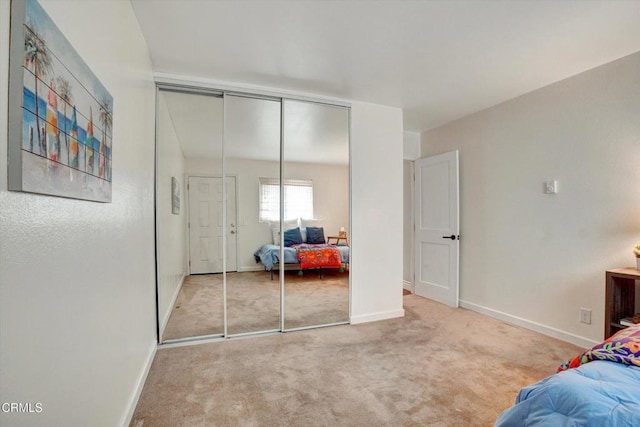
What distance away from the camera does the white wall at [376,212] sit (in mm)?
3512

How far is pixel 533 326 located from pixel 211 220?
11.5ft

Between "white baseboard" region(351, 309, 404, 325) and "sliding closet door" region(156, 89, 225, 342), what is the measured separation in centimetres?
144

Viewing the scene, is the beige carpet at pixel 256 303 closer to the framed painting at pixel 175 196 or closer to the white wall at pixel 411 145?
the framed painting at pixel 175 196

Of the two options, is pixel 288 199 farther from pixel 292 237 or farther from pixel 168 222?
pixel 168 222

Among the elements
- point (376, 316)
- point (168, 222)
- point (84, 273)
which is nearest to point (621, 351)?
point (84, 273)

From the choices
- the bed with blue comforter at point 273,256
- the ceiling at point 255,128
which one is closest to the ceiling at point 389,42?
the ceiling at point 255,128

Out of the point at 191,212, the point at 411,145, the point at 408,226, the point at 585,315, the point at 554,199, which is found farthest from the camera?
the point at 408,226

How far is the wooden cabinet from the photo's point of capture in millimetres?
2352

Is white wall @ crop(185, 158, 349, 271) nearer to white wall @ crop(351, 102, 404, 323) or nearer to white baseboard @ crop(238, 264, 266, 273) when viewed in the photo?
white baseboard @ crop(238, 264, 266, 273)

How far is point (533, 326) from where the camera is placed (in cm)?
321

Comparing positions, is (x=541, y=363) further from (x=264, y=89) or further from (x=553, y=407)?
(x=264, y=89)

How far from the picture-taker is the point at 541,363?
2490 millimetres

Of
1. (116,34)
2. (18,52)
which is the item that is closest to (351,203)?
(116,34)

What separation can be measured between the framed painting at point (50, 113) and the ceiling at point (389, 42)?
4.02 feet
